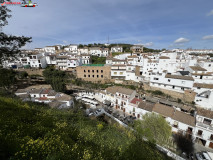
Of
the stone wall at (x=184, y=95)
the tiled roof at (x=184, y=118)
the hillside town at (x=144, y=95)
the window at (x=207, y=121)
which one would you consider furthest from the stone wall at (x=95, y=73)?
the window at (x=207, y=121)

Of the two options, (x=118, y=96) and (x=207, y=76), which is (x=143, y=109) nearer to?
(x=118, y=96)

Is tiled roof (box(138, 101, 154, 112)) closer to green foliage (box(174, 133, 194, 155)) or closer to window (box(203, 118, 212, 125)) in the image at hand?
green foliage (box(174, 133, 194, 155))

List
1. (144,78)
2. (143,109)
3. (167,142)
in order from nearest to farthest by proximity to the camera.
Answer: (167,142), (143,109), (144,78)

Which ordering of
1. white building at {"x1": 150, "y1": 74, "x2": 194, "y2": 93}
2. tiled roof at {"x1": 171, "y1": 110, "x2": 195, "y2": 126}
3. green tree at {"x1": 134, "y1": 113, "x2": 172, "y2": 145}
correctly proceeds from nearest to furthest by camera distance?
1. green tree at {"x1": 134, "y1": 113, "x2": 172, "y2": 145}
2. tiled roof at {"x1": 171, "y1": 110, "x2": 195, "y2": 126}
3. white building at {"x1": 150, "y1": 74, "x2": 194, "y2": 93}

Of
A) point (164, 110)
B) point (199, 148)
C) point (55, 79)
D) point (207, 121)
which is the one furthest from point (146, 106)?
point (55, 79)

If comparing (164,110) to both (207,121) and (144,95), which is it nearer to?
(207,121)

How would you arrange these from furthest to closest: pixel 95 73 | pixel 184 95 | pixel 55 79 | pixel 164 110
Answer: pixel 95 73 < pixel 55 79 < pixel 184 95 < pixel 164 110

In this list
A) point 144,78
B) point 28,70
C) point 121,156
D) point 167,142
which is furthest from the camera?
point 28,70

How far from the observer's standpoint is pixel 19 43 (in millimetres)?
8281

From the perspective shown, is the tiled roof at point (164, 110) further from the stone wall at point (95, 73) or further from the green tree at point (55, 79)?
the green tree at point (55, 79)

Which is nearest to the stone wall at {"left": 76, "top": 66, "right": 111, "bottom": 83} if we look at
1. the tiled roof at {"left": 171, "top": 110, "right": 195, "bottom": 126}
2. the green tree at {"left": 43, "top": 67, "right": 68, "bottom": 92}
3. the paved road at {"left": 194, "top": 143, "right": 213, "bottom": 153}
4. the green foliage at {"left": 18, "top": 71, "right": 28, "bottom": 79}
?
the green tree at {"left": 43, "top": 67, "right": 68, "bottom": 92}

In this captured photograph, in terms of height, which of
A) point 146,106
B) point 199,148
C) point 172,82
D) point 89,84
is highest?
point 172,82

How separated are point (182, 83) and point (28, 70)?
52724mm

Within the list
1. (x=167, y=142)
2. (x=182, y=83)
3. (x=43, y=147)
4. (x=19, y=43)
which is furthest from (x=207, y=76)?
(x=19, y=43)
